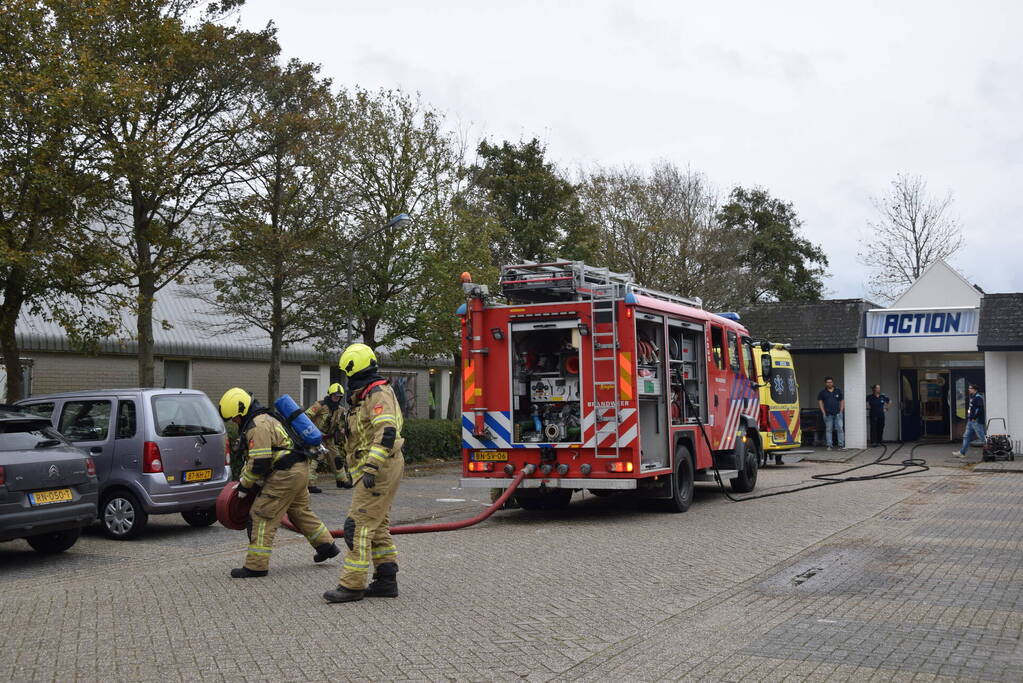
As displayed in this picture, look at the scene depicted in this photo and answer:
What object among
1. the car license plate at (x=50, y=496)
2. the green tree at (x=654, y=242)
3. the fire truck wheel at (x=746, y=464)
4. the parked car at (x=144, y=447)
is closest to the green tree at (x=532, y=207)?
the green tree at (x=654, y=242)

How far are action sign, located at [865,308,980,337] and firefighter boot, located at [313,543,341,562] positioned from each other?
22660 millimetres

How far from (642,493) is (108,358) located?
1930cm

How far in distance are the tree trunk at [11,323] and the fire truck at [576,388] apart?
6.74 meters

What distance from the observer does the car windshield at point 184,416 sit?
1200cm

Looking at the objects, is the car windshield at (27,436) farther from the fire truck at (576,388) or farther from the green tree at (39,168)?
the fire truck at (576,388)

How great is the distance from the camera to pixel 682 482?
13.9 meters

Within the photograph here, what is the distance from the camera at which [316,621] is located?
7082 mm

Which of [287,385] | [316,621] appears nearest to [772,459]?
[287,385]

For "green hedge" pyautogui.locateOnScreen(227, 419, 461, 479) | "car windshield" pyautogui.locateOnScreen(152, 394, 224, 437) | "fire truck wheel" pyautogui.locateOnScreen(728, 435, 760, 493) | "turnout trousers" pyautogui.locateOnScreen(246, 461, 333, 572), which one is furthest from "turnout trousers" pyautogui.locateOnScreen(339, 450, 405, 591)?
"green hedge" pyautogui.locateOnScreen(227, 419, 461, 479)

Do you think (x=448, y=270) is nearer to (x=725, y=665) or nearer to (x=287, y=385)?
(x=287, y=385)

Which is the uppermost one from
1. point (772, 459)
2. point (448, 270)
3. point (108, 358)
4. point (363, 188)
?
point (363, 188)

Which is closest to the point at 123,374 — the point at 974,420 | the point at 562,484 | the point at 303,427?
the point at 562,484

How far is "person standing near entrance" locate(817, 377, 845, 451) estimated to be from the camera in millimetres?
28125

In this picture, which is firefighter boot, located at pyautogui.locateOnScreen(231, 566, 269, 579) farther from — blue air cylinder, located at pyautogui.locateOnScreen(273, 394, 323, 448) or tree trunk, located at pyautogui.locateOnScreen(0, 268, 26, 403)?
tree trunk, located at pyautogui.locateOnScreen(0, 268, 26, 403)
